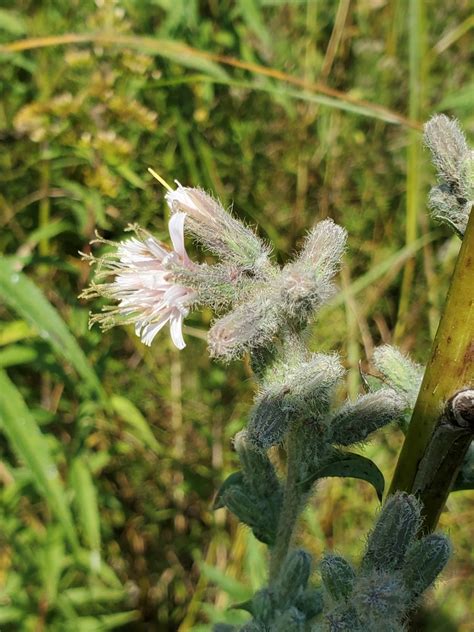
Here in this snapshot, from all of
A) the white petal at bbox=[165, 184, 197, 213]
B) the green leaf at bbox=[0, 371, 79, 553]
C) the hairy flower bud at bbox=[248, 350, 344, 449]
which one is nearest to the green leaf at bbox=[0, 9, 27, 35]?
the green leaf at bbox=[0, 371, 79, 553]

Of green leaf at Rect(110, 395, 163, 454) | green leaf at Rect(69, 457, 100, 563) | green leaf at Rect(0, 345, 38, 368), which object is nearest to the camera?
green leaf at Rect(0, 345, 38, 368)

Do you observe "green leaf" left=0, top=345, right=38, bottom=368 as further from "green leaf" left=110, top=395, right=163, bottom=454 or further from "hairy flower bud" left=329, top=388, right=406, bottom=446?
"hairy flower bud" left=329, top=388, right=406, bottom=446

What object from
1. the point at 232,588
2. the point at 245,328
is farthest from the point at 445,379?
the point at 232,588

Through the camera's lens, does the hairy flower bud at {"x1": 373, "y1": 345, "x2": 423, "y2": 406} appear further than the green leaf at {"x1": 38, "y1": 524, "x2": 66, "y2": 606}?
No

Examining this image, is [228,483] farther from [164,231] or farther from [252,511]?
[164,231]

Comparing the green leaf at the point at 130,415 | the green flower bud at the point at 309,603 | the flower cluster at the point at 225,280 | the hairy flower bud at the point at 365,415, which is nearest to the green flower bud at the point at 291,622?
the green flower bud at the point at 309,603

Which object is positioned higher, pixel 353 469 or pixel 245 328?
pixel 245 328

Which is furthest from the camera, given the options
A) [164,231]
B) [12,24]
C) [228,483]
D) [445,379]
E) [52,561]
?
[164,231]

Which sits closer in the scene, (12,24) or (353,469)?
(353,469)
